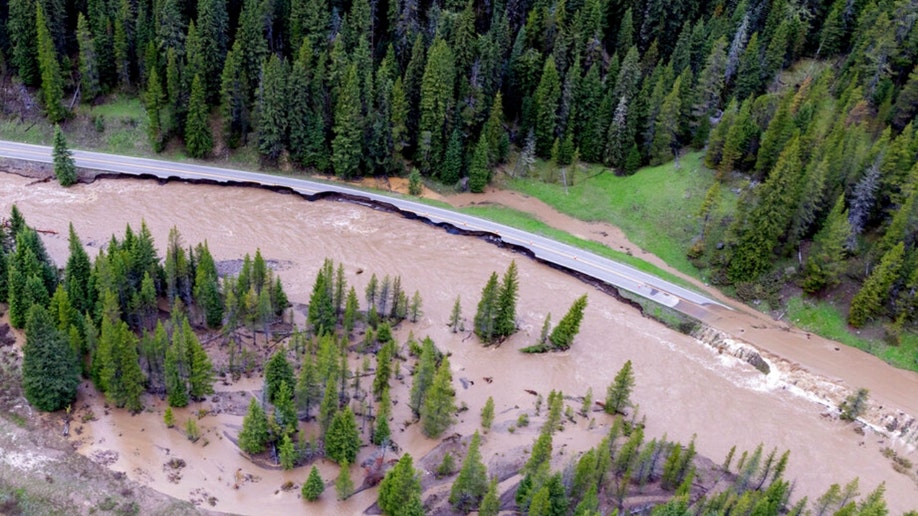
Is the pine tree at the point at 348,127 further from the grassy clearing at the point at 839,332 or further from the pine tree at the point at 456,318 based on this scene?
the grassy clearing at the point at 839,332

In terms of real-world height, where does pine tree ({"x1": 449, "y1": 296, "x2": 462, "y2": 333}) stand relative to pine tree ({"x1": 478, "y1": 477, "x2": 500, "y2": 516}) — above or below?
above

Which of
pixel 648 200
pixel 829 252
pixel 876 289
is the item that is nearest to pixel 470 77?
pixel 648 200

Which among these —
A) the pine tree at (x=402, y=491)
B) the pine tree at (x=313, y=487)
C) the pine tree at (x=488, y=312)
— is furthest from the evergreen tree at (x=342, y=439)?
the pine tree at (x=488, y=312)

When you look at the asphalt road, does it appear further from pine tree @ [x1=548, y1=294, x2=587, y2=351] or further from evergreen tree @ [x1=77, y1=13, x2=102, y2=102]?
pine tree @ [x1=548, y1=294, x2=587, y2=351]

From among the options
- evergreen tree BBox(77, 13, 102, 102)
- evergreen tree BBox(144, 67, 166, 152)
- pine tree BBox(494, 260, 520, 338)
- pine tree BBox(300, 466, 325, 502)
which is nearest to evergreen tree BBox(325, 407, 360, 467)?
pine tree BBox(300, 466, 325, 502)

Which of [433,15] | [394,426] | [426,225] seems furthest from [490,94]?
[394,426]

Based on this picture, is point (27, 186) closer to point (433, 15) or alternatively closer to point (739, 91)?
point (433, 15)
